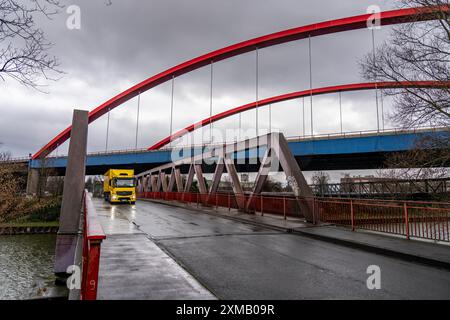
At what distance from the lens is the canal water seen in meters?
9.90

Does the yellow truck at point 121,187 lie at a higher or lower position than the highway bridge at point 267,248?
higher

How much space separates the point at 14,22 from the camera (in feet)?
14.9

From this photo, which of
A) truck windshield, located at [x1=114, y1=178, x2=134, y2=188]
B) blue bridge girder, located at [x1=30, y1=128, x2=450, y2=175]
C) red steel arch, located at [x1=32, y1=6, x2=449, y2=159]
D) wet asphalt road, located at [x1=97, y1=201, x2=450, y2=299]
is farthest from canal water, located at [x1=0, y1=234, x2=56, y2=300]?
red steel arch, located at [x1=32, y1=6, x2=449, y2=159]

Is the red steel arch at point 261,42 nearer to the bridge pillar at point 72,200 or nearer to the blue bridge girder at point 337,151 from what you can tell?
the blue bridge girder at point 337,151

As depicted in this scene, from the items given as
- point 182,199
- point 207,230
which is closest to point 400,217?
point 207,230

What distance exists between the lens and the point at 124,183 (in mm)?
29125

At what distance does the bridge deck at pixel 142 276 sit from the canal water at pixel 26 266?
4.01 meters

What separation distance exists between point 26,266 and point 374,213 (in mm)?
15355

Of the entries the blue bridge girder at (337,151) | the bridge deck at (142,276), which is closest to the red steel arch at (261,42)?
the blue bridge girder at (337,151)

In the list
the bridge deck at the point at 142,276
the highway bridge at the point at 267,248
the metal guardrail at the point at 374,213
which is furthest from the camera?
the metal guardrail at the point at 374,213

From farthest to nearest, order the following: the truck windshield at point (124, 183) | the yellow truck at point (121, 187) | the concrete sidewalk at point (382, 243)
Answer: the truck windshield at point (124, 183), the yellow truck at point (121, 187), the concrete sidewalk at point (382, 243)

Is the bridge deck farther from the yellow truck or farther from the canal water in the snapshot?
the yellow truck

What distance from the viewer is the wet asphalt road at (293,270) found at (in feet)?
15.7

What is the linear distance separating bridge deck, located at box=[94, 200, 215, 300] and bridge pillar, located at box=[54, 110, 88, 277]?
5.42 feet
